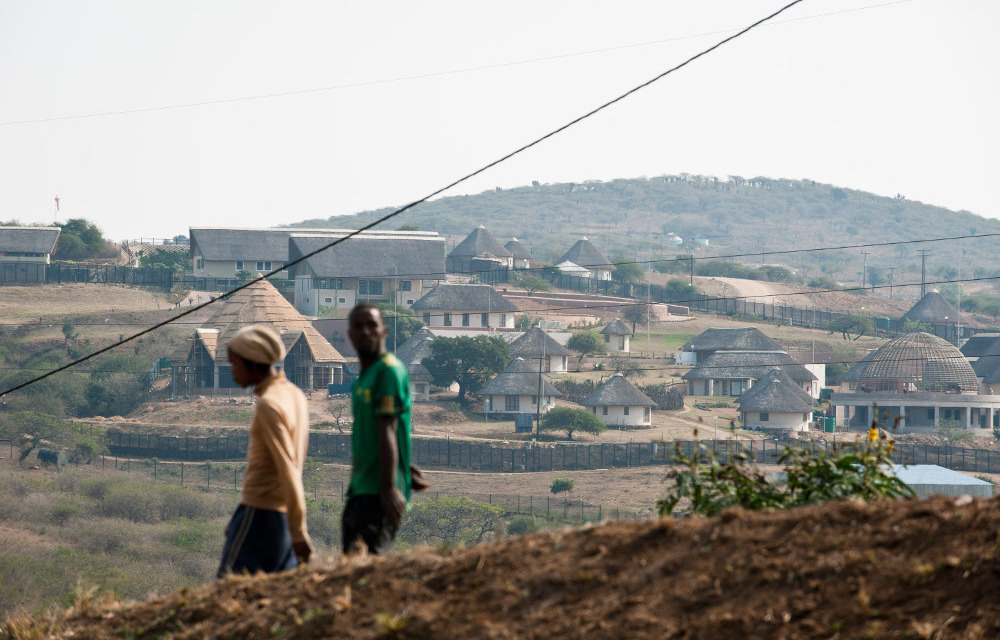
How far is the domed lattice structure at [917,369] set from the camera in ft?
249

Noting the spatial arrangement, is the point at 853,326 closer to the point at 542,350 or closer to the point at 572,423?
the point at 542,350

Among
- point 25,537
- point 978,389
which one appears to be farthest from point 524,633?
point 978,389

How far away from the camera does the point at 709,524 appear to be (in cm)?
521

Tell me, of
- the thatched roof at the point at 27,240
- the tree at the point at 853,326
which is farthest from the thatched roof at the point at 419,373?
the tree at the point at 853,326

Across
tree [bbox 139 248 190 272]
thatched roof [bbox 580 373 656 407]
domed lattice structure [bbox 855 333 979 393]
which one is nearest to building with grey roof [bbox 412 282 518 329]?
thatched roof [bbox 580 373 656 407]

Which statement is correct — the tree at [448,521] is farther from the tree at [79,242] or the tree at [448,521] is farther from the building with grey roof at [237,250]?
the tree at [79,242]

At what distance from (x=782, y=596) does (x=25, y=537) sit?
1587 inches

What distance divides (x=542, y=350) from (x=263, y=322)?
739 inches

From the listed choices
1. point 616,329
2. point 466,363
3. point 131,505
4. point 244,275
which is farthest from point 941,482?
point 244,275

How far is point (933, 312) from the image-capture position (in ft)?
369

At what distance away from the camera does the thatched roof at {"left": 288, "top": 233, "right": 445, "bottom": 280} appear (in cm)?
9750

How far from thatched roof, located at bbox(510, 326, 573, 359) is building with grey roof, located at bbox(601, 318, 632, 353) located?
7966 mm

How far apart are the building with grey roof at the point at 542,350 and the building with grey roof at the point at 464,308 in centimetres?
966

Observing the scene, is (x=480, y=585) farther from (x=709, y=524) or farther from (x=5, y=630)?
(x=5, y=630)
